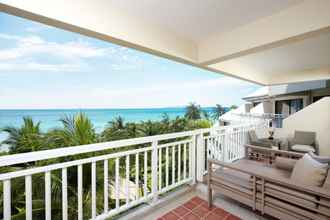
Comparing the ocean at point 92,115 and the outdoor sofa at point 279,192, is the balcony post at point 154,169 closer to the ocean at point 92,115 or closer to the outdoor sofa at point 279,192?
the outdoor sofa at point 279,192

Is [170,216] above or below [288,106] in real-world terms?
below

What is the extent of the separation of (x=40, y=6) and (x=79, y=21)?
311 millimetres

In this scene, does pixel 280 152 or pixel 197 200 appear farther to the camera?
pixel 280 152

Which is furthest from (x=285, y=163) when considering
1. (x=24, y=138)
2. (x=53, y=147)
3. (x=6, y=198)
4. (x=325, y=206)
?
(x=24, y=138)

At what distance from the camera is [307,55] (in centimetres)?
363

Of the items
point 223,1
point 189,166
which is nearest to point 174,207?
point 189,166

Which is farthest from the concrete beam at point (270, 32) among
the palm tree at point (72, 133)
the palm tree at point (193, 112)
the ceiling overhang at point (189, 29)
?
the palm tree at point (193, 112)

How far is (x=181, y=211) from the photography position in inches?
91.1

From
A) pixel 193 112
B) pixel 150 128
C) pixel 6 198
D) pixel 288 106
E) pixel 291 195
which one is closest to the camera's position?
pixel 6 198

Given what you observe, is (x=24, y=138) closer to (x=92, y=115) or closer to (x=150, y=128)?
(x=150, y=128)

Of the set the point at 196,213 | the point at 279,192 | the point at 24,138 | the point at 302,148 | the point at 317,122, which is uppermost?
the point at 317,122

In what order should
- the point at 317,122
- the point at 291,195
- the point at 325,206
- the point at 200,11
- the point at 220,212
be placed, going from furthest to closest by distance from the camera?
the point at 317,122 < the point at 220,212 < the point at 200,11 < the point at 291,195 < the point at 325,206

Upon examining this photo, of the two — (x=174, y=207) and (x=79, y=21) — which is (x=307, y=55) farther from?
(x=79, y=21)

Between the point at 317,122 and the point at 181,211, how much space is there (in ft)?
20.0
